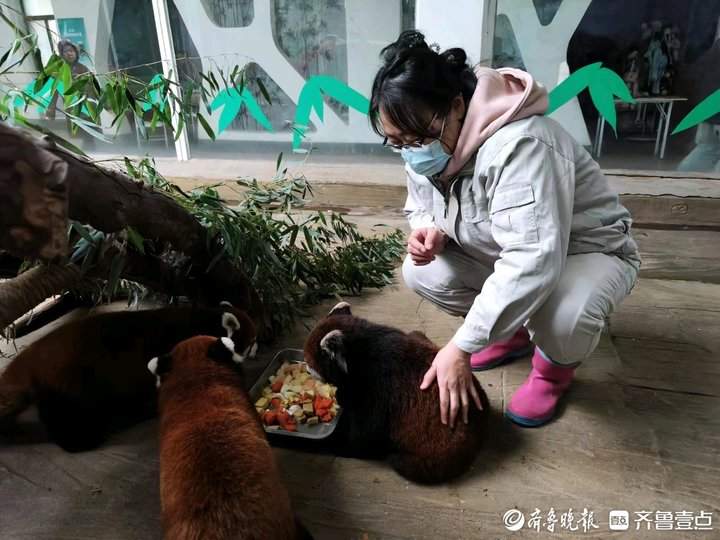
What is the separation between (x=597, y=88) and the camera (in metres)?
3.84

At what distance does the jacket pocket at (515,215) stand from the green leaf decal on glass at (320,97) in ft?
9.71

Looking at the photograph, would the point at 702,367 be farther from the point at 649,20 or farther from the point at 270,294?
the point at 649,20

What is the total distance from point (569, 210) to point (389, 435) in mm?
949

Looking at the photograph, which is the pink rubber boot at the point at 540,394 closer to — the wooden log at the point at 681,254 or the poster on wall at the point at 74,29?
the wooden log at the point at 681,254

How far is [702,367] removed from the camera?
239cm

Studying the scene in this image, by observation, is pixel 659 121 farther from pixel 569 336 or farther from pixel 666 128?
pixel 569 336

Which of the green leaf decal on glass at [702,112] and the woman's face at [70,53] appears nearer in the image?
the green leaf decal on glass at [702,112]

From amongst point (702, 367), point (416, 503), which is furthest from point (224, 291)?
point (702, 367)

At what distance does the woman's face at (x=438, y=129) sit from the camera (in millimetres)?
1677

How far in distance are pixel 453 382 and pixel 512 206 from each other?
1.90 feet

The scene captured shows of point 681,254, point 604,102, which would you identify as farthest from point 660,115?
point 681,254

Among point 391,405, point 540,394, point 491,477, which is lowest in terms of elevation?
point 491,477

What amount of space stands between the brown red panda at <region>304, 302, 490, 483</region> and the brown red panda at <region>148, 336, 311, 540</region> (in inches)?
13.9

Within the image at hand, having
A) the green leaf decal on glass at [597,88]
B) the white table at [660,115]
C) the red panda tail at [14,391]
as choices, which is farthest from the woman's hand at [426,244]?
the white table at [660,115]
